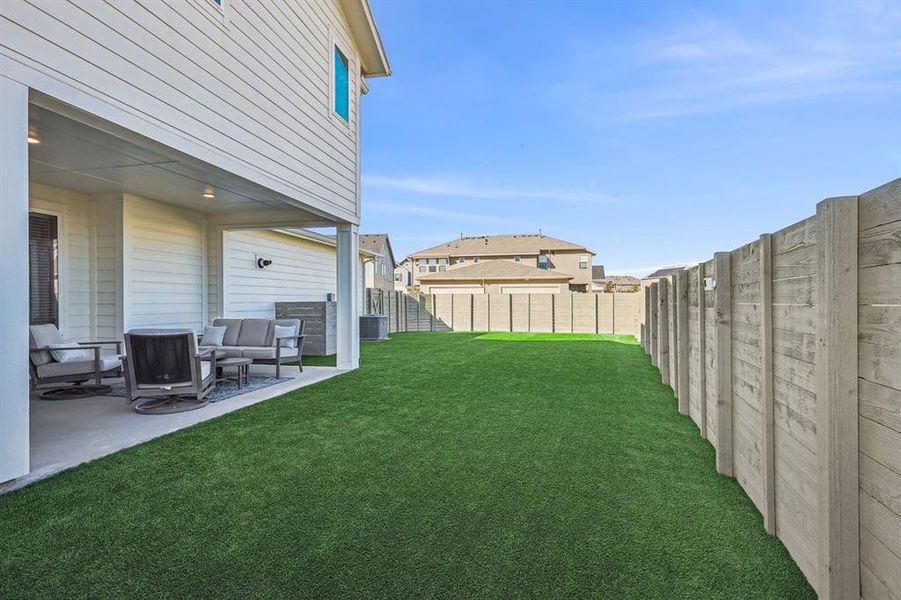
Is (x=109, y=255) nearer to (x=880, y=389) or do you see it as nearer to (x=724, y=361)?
(x=724, y=361)

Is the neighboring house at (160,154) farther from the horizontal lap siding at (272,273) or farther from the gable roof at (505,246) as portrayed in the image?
the gable roof at (505,246)

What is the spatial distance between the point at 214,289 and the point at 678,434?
8716mm

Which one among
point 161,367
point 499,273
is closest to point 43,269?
point 161,367

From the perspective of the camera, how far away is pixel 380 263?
3014cm

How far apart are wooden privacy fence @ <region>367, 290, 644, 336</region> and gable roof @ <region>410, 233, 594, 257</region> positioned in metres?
14.9

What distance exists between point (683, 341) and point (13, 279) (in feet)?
19.5

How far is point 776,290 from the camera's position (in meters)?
2.31

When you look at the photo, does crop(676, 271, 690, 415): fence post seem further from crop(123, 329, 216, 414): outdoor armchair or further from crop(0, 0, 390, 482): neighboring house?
crop(123, 329, 216, 414): outdoor armchair

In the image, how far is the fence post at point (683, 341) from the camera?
16.8ft

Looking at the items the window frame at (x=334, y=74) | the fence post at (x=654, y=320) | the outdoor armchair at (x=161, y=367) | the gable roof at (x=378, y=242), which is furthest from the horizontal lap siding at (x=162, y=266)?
the gable roof at (x=378, y=242)

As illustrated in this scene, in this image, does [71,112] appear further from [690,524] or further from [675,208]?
[675,208]

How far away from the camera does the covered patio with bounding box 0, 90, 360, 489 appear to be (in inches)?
125

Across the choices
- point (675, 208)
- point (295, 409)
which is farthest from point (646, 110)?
point (295, 409)

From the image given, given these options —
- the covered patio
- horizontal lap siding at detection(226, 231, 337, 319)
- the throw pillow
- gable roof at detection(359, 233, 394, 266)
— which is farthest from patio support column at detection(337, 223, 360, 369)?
gable roof at detection(359, 233, 394, 266)
